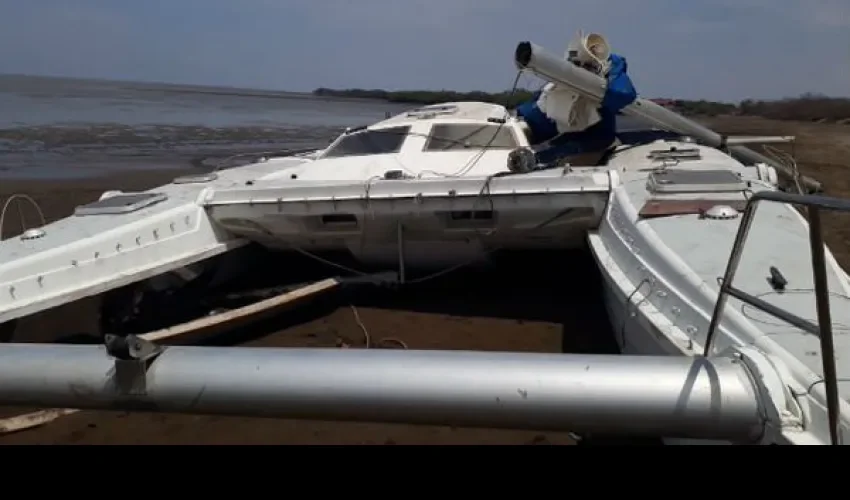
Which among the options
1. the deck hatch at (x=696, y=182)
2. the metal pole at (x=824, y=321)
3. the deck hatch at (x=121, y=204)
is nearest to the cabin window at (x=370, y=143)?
the deck hatch at (x=121, y=204)

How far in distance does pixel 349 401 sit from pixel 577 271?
5.19 metres

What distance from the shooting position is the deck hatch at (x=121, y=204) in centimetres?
509

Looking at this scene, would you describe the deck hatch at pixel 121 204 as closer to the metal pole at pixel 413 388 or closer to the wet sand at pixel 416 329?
the wet sand at pixel 416 329

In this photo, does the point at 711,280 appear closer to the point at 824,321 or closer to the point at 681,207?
the point at 681,207

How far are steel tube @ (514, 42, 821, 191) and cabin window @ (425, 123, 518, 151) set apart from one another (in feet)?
2.31

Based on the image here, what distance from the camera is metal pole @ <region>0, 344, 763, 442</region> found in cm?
133

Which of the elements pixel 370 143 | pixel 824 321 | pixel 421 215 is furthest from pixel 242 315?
pixel 824 321

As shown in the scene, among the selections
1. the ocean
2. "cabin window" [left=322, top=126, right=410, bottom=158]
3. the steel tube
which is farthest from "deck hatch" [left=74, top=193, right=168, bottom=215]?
the ocean

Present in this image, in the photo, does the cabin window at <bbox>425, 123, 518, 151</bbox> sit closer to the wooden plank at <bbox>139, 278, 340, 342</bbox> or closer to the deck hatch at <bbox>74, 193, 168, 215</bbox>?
the wooden plank at <bbox>139, 278, 340, 342</bbox>

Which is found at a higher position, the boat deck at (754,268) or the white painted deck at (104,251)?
the boat deck at (754,268)

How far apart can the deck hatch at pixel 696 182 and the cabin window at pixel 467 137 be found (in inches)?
77.2

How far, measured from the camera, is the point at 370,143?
21.3 feet
